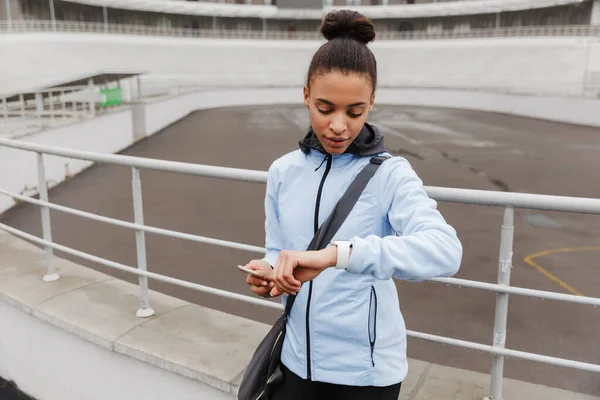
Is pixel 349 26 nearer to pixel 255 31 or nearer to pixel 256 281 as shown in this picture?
pixel 256 281

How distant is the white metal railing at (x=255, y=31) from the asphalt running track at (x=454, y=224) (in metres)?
25.6

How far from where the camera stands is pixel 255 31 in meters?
63.5

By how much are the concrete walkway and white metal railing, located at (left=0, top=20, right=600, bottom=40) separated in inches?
1574

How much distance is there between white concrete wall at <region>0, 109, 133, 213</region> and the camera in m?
10.7

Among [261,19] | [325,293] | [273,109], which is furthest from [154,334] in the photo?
[261,19]

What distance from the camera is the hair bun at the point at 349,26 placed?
1.63 metres

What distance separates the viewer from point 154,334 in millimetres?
3289

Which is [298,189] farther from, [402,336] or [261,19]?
[261,19]

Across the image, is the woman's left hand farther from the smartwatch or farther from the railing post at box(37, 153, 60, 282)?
the railing post at box(37, 153, 60, 282)

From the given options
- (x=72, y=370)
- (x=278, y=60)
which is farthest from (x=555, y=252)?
(x=278, y=60)

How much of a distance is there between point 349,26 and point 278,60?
5388cm

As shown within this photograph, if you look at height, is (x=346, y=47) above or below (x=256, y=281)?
above

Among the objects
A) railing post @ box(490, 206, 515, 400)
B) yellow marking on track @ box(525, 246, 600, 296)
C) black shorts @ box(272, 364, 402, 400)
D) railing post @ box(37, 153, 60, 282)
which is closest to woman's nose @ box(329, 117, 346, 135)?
black shorts @ box(272, 364, 402, 400)

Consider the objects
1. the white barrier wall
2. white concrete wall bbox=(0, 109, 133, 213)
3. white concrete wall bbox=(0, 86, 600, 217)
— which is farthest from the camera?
the white barrier wall
